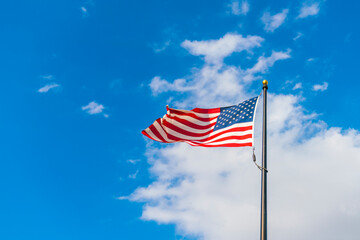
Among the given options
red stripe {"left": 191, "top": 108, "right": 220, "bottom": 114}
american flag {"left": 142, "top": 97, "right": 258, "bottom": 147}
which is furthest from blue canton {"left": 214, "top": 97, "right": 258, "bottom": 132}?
red stripe {"left": 191, "top": 108, "right": 220, "bottom": 114}

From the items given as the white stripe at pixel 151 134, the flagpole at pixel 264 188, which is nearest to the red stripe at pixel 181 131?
the white stripe at pixel 151 134

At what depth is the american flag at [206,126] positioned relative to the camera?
2014 cm

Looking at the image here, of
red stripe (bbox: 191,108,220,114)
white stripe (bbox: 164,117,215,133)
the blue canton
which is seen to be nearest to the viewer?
the blue canton

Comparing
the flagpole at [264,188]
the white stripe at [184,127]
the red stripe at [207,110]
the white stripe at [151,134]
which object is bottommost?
the flagpole at [264,188]

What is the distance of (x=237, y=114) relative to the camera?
20781 mm

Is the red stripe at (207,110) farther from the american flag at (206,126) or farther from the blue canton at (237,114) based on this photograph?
the blue canton at (237,114)

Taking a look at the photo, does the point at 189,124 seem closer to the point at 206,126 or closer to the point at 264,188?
the point at 206,126

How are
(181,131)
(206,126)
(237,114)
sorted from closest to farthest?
(237,114) → (206,126) → (181,131)

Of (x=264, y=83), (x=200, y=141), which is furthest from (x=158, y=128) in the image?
(x=264, y=83)

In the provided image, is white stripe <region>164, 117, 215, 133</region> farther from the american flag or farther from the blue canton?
the blue canton

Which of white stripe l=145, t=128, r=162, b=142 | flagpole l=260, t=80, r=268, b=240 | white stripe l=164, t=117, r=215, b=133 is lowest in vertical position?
flagpole l=260, t=80, r=268, b=240

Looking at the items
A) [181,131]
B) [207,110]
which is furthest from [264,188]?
[207,110]

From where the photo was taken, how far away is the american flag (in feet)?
66.1

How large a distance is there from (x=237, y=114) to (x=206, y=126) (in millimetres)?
2469
